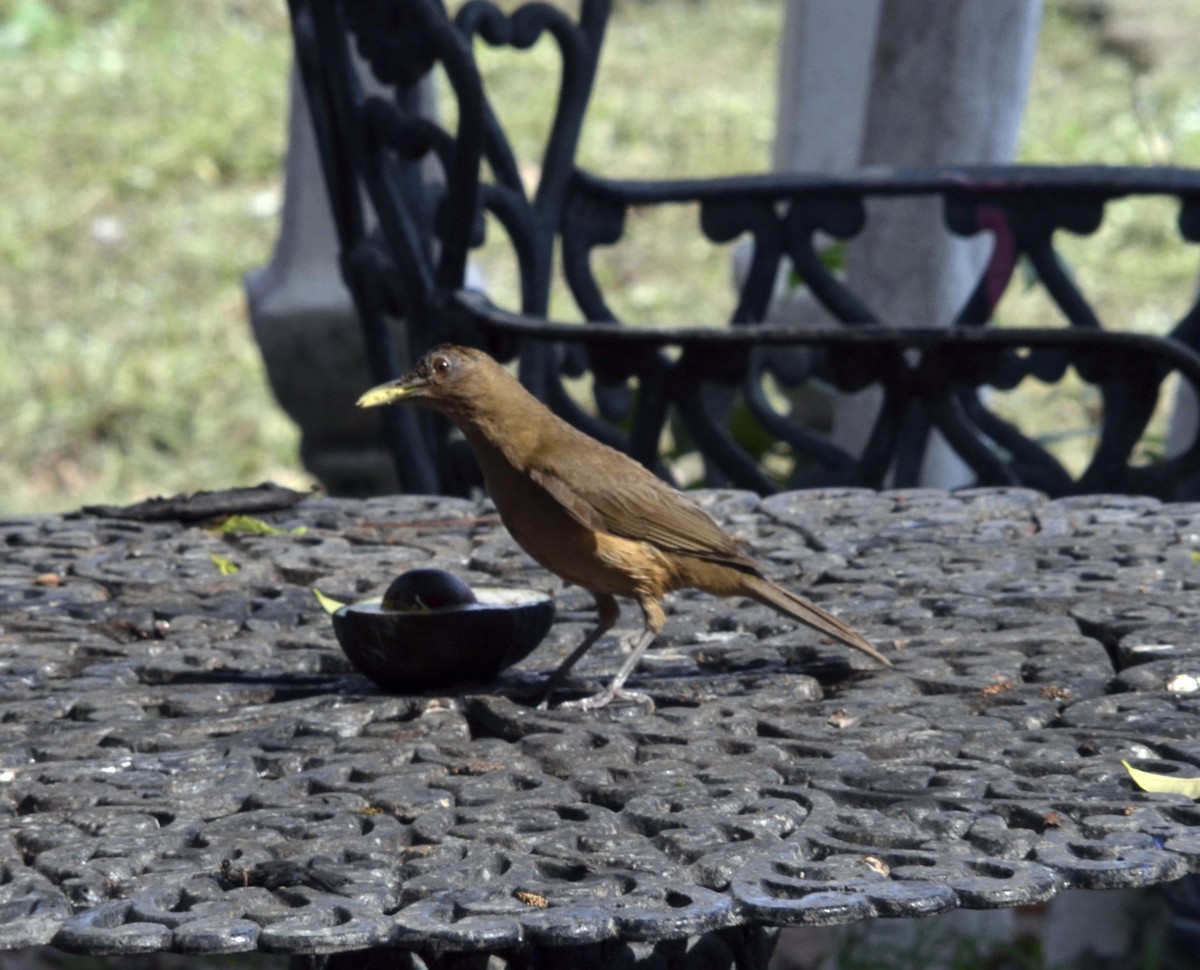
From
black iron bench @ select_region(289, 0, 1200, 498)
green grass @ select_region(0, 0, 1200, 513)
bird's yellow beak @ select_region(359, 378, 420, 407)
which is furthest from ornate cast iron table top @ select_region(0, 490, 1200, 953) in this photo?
green grass @ select_region(0, 0, 1200, 513)

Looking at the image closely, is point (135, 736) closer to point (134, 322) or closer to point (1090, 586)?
point (1090, 586)

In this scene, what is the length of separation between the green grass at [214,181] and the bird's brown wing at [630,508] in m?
4.82

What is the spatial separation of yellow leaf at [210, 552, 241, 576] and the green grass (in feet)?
14.1

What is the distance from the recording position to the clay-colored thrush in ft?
7.14

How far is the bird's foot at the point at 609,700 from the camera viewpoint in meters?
2.03

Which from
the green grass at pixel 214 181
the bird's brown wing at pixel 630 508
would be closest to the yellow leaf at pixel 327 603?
the bird's brown wing at pixel 630 508

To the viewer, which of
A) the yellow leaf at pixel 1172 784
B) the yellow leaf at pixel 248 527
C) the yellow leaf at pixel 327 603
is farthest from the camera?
the yellow leaf at pixel 248 527

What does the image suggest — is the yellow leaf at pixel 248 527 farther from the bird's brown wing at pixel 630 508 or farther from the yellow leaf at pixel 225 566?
the bird's brown wing at pixel 630 508

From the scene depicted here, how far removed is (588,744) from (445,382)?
51 cm

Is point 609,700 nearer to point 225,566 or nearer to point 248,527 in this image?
point 225,566

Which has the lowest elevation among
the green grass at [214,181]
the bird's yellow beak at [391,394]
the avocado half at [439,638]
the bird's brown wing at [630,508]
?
the green grass at [214,181]

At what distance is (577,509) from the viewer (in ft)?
7.12

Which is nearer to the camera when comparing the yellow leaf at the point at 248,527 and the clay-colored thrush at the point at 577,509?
the clay-colored thrush at the point at 577,509

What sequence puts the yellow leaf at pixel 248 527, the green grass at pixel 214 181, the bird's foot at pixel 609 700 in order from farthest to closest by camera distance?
the green grass at pixel 214 181 → the yellow leaf at pixel 248 527 → the bird's foot at pixel 609 700
